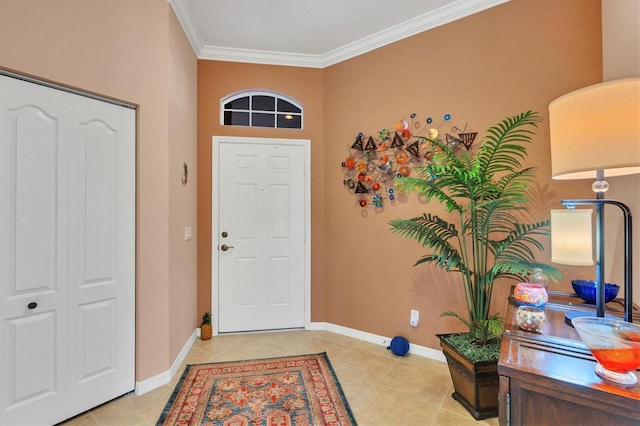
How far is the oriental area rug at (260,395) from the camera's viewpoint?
74.8 inches

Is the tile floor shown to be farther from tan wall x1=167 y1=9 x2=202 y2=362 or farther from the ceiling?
the ceiling

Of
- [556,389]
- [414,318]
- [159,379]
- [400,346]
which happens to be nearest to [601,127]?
[556,389]

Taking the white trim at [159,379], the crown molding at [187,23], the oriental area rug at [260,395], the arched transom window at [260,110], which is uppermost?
the crown molding at [187,23]

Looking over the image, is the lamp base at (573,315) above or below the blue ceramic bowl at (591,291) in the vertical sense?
below

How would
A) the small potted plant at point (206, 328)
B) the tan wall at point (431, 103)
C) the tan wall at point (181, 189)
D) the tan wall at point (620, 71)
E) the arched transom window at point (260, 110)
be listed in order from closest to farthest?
the tan wall at point (620, 71) → the tan wall at point (431, 103) → the tan wall at point (181, 189) → the small potted plant at point (206, 328) → the arched transom window at point (260, 110)

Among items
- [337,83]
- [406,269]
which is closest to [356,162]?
[337,83]

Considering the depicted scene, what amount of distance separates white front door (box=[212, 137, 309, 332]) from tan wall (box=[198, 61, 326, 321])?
0.29 feet

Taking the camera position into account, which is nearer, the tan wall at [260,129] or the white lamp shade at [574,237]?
the white lamp shade at [574,237]

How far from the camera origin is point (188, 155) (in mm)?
2855

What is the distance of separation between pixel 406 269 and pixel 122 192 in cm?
241

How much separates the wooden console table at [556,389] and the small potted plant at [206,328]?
2780mm

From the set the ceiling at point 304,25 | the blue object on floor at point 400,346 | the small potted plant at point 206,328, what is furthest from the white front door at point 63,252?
the blue object on floor at point 400,346

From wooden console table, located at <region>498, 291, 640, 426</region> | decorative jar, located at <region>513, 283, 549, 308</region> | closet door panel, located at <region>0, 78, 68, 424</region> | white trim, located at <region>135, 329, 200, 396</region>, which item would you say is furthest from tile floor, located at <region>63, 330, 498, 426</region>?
wooden console table, located at <region>498, 291, 640, 426</region>

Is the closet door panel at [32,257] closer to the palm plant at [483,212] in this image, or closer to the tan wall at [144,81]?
the tan wall at [144,81]
